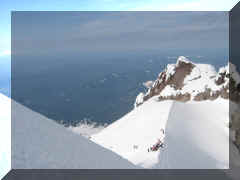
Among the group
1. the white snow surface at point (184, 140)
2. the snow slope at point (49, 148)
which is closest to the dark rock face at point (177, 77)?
the white snow surface at point (184, 140)

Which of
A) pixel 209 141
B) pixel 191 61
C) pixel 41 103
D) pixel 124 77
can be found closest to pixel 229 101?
pixel 209 141

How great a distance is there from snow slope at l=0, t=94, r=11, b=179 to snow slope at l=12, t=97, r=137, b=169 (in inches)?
3.8

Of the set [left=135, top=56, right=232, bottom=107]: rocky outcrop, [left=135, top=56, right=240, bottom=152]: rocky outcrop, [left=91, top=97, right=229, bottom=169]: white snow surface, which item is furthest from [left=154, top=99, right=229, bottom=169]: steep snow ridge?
[left=135, top=56, right=232, bottom=107]: rocky outcrop

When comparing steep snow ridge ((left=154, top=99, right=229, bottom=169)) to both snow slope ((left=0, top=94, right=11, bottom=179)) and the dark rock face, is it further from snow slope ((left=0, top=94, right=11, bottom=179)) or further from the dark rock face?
the dark rock face

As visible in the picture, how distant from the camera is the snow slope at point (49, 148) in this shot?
3953mm

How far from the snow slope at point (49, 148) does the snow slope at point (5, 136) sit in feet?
0.32

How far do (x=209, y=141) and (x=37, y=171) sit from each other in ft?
26.9

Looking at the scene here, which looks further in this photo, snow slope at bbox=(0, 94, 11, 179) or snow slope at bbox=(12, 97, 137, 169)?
snow slope at bbox=(12, 97, 137, 169)

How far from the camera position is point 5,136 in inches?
164

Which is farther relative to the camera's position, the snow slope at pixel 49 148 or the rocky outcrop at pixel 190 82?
the rocky outcrop at pixel 190 82

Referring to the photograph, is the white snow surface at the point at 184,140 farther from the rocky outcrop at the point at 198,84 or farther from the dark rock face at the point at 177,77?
the dark rock face at the point at 177,77

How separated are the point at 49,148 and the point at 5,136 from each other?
92 centimetres

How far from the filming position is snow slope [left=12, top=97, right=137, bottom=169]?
3.95 m

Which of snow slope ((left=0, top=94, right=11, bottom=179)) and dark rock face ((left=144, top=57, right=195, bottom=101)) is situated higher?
dark rock face ((left=144, top=57, right=195, bottom=101))
